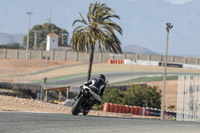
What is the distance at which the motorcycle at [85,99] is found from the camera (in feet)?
53.8

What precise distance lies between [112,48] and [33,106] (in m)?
23.7

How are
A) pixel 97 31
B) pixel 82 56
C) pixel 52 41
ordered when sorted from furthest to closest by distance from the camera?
pixel 52 41 → pixel 82 56 → pixel 97 31

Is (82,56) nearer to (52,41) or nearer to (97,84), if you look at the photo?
(52,41)

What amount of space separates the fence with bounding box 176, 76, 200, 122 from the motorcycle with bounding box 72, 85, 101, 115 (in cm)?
1741

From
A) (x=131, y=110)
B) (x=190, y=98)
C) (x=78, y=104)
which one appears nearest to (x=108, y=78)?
(x=131, y=110)

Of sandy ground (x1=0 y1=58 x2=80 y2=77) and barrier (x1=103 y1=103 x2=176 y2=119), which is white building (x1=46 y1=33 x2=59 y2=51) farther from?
barrier (x1=103 y1=103 x2=176 y2=119)

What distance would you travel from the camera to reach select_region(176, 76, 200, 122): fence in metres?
33.3

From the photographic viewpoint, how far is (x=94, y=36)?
4544 centimetres

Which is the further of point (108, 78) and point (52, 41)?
point (52, 41)

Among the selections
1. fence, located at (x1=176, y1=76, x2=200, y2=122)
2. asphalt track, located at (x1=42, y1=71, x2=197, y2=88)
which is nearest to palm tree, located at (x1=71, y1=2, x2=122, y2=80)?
fence, located at (x1=176, y1=76, x2=200, y2=122)

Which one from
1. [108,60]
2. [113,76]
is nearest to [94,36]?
[113,76]

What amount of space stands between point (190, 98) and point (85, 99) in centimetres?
1843

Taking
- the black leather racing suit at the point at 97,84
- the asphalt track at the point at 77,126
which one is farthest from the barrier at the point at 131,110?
the asphalt track at the point at 77,126

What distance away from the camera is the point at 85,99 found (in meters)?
16.8
